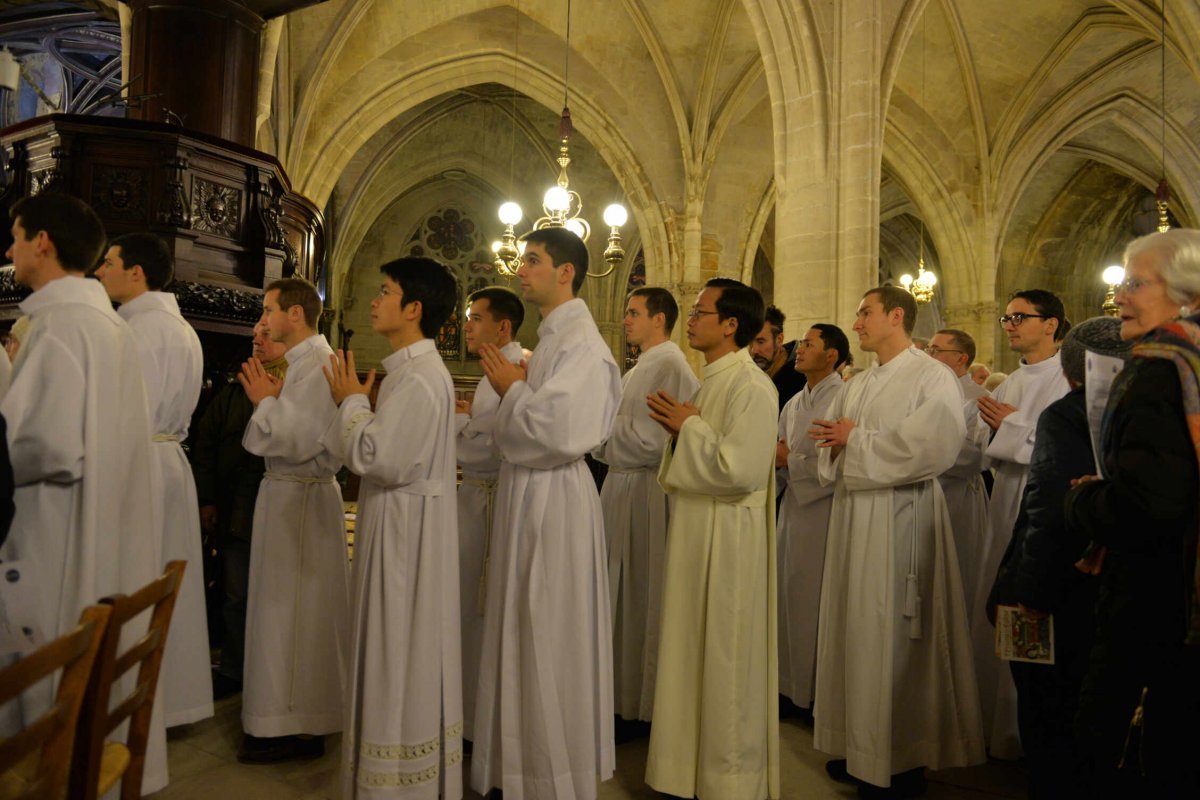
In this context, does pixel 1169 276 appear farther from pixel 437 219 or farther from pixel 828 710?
pixel 437 219

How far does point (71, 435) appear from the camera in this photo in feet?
7.88

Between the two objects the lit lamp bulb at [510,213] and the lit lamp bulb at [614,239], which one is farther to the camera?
the lit lamp bulb at [510,213]

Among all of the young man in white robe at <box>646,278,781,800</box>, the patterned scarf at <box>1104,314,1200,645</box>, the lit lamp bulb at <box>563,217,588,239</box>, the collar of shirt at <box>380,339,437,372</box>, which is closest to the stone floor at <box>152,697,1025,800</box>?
the young man in white robe at <box>646,278,781,800</box>

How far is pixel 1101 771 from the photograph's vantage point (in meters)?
2.19

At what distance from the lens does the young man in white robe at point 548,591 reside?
2885mm

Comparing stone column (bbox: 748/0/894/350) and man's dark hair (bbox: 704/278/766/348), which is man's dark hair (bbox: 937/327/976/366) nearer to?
man's dark hair (bbox: 704/278/766/348)

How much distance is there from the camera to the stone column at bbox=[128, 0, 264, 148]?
688 cm

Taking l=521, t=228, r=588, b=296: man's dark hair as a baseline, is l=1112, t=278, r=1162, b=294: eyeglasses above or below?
below

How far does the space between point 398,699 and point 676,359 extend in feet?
6.85

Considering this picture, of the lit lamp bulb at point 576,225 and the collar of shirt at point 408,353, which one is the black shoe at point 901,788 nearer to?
the collar of shirt at point 408,353

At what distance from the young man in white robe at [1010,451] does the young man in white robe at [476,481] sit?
2253 millimetres

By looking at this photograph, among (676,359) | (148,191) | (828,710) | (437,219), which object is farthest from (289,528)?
(437,219)

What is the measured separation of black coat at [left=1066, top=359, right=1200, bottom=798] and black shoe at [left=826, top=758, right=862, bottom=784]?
1.45 meters

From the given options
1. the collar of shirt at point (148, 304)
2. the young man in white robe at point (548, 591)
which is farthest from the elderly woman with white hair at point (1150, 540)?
the collar of shirt at point (148, 304)
